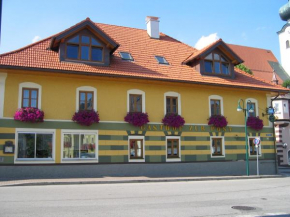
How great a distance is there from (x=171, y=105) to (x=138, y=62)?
145 inches

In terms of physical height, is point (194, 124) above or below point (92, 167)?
above

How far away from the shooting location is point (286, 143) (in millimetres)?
40031

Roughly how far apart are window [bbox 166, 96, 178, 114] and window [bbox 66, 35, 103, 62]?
5172 millimetres

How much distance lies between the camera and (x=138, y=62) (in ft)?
72.5

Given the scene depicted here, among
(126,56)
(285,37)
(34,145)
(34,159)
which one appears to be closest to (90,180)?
(34,159)

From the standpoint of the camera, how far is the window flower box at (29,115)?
1753 centimetres

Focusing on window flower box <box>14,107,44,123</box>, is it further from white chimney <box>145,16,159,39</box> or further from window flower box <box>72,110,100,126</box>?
white chimney <box>145,16,159,39</box>

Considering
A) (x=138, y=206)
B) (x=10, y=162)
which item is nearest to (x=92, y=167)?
(x=10, y=162)

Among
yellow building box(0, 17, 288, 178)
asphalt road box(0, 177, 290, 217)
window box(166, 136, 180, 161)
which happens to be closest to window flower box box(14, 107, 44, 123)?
yellow building box(0, 17, 288, 178)

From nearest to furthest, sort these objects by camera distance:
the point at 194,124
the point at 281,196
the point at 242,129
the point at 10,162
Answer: the point at 281,196, the point at 10,162, the point at 194,124, the point at 242,129

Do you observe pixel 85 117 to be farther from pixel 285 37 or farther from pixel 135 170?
pixel 285 37

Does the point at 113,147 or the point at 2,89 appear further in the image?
the point at 113,147

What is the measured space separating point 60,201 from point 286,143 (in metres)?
35.8

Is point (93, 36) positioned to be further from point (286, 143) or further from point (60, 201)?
point (286, 143)
